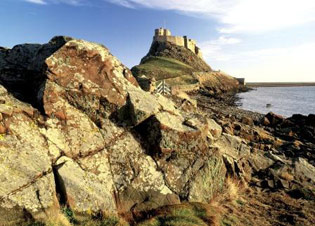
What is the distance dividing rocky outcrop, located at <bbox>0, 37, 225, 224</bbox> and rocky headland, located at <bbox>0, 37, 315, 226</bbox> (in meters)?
Result: 0.04

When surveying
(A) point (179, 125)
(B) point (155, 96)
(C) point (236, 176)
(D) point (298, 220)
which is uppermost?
(B) point (155, 96)

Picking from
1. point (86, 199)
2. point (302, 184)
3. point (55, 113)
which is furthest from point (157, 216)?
point (302, 184)

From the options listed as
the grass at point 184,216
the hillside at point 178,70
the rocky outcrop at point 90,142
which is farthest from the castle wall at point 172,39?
the grass at point 184,216

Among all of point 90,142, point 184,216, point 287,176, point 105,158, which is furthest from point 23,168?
point 287,176

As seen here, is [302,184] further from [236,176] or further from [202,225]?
[202,225]

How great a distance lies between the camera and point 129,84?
43.4 ft

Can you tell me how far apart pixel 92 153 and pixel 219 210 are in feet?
18.6

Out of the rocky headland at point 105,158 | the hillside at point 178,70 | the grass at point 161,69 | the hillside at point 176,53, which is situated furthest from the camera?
the hillside at point 176,53

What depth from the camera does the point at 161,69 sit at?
393 feet

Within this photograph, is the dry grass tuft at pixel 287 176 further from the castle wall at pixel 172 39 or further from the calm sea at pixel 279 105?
the castle wall at pixel 172 39

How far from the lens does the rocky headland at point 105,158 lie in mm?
9070

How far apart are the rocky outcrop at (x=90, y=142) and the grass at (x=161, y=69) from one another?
290 feet

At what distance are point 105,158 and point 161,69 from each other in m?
111

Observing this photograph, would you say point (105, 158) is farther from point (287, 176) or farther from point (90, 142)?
point (287, 176)
